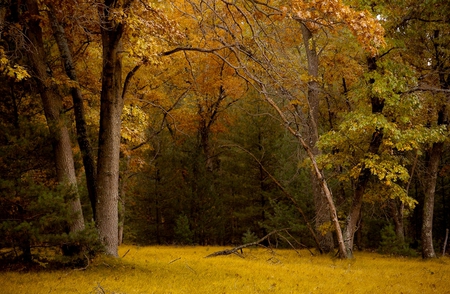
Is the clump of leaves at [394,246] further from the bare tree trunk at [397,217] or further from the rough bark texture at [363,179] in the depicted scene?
the rough bark texture at [363,179]

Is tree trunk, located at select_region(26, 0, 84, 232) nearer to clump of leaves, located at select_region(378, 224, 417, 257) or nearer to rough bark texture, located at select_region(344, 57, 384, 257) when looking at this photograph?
rough bark texture, located at select_region(344, 57, 384, 257)

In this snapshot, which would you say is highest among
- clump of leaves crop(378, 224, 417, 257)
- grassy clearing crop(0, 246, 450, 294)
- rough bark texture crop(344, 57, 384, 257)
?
rough bark texture crop(344, 57, 384, 257)

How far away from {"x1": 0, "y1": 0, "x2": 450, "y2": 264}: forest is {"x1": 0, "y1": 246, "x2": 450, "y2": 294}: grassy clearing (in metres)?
0.73

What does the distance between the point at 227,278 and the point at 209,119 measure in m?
16.1

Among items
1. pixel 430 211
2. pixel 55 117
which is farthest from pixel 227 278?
pixel 430 211

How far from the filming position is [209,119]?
2373cm

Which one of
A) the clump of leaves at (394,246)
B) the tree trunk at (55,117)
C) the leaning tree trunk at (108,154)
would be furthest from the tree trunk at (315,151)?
the tree trunk at (55,117)

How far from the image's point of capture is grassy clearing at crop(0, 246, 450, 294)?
6840 millimetres

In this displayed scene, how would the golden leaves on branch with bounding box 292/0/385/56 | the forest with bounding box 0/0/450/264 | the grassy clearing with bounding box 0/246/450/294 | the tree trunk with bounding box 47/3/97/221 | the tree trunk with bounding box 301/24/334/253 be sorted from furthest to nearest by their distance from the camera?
the tree trunk with bounding box 301/24/334/253, the tree trunk with bounding box 47/3/97/221, the forest with bounding box 0/0/450/264, the grassy clearing with bounding box 0/246/450/294, the golden leaves on branch with bounding box 292/0/385/56

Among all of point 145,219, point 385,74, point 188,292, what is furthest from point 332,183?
point 188,292

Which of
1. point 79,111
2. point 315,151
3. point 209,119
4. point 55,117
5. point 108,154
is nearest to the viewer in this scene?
point 55,117

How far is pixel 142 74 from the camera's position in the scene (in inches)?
720

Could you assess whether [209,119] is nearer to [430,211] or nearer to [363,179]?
[363,179]

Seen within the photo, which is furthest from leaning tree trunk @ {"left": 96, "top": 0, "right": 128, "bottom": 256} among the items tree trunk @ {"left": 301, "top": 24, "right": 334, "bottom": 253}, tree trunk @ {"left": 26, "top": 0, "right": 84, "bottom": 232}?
tree trunk @ {"left": 301, "top": 24, "right": 334, "bottom": 253}
